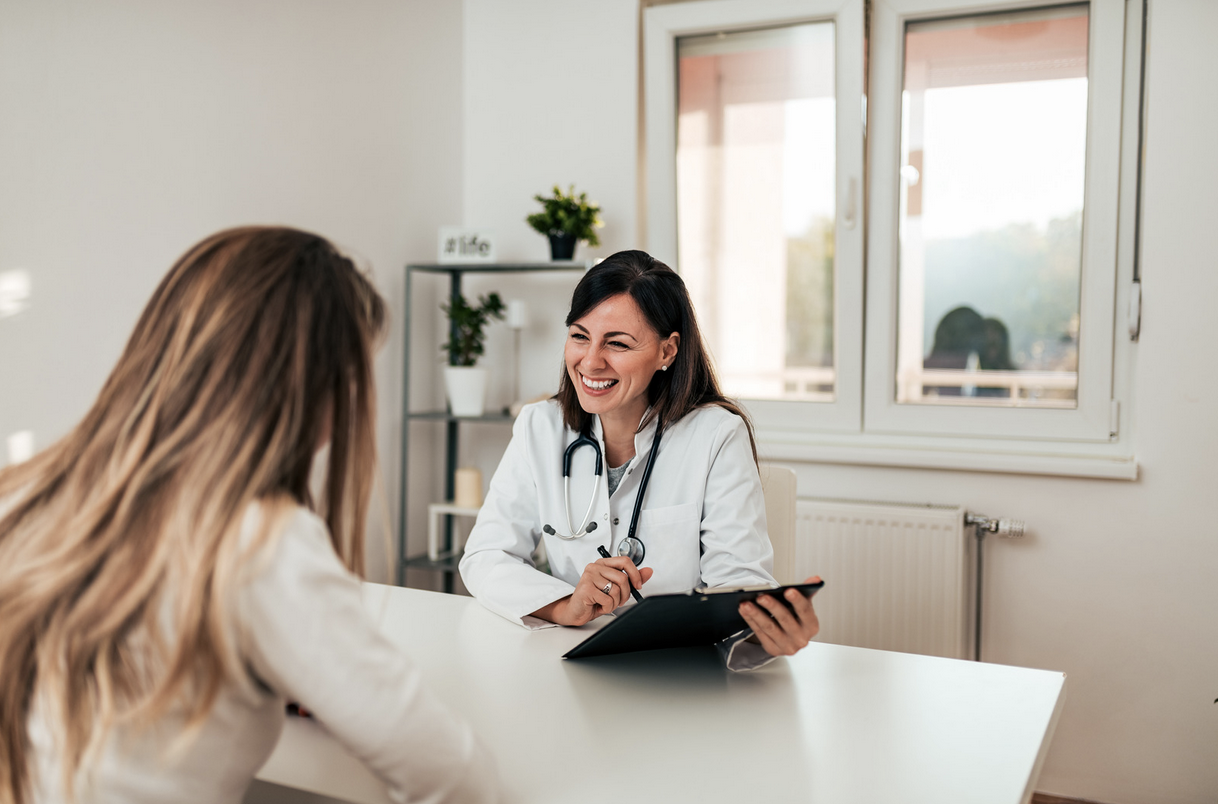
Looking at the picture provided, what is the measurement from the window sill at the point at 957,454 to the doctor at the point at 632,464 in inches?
41.4

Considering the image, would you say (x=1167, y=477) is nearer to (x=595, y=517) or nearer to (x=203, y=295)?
(x=595, y=517)

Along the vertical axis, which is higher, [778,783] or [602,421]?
[602,421]

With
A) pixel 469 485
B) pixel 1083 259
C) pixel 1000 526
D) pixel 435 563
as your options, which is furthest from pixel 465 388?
pixel 1083 259

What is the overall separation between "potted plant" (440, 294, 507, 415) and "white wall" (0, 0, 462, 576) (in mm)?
221

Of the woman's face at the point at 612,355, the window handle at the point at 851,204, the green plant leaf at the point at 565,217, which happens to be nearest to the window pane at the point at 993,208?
the window handle at the point at 851,204

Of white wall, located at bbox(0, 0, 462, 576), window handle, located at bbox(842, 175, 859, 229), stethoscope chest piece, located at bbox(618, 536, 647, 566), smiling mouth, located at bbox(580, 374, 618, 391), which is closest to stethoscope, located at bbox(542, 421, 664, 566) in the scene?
stethoscope chest piece, located at bbox(618, 536, 647, 566)

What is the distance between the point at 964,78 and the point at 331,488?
8.36ft

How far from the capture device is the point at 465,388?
9.76 ft

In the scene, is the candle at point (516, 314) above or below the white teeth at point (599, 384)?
above

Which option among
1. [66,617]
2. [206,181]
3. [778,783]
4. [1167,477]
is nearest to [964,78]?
[1167,477]

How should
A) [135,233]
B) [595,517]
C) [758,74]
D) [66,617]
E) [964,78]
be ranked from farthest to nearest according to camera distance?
[758,74] → [964,78] → [135,233] → [595,517] → [66,617]

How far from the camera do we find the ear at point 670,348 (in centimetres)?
174

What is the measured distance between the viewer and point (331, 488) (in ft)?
2.64

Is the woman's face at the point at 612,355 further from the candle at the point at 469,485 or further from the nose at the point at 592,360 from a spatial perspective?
the candle at the point at 469,485
